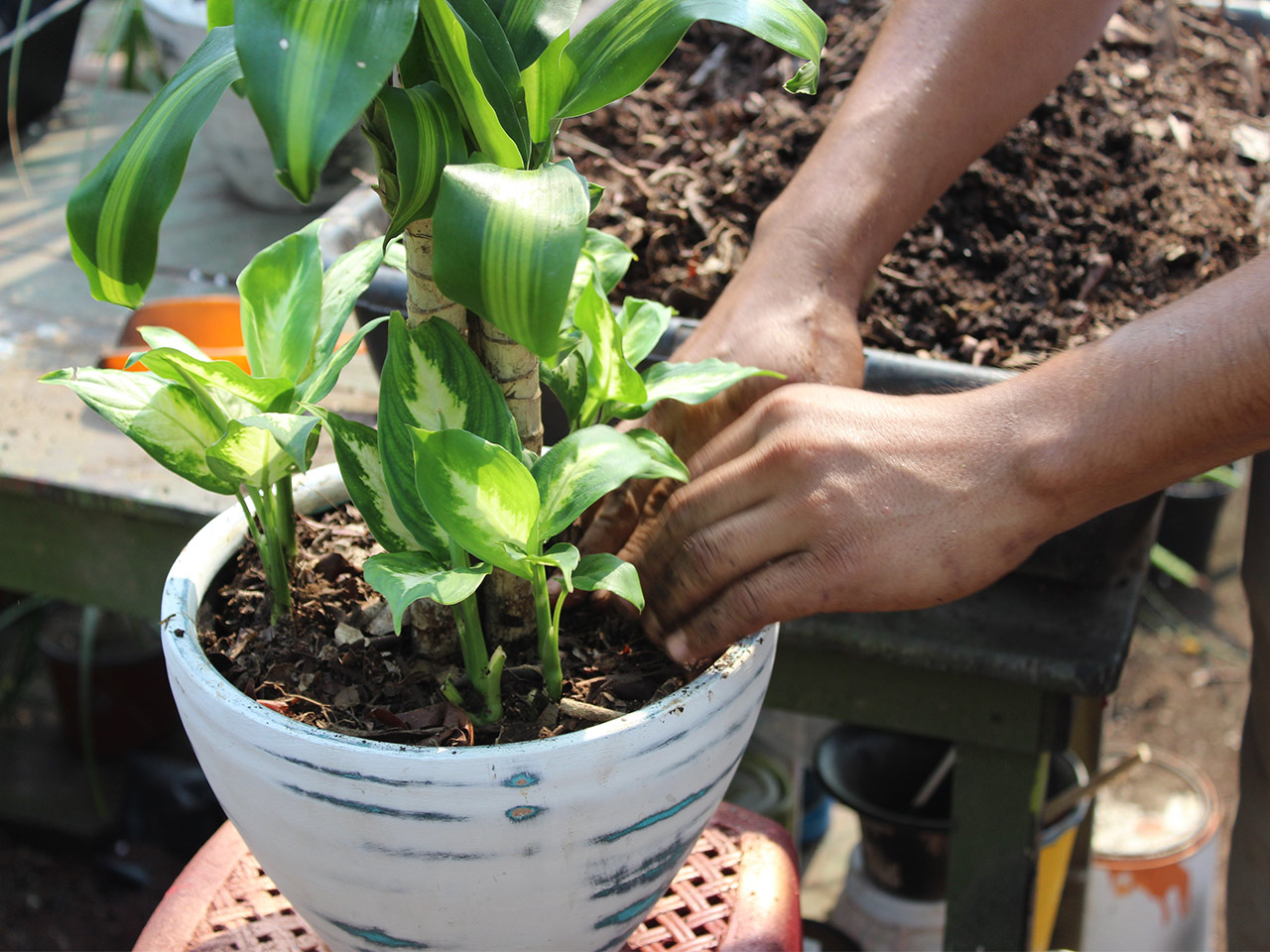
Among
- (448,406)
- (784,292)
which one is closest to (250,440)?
(448,406)

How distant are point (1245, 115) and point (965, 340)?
75 centimetres

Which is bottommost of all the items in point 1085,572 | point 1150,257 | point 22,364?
point 22,364

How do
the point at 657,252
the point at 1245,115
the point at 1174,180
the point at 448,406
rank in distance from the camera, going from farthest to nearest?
the point at 1245,115 < the point at 1174,180 < the point at 657,252 < the point at 448,406

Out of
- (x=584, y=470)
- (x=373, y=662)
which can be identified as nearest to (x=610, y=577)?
(x=584, y=470)

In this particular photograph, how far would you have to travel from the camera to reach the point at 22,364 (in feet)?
4.10

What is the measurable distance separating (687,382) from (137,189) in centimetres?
28

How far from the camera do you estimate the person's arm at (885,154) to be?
73 cm

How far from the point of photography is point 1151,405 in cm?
56

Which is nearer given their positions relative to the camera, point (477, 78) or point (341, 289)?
point (477, 78)

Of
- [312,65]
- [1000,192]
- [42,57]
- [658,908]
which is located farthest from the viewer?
[42,57]

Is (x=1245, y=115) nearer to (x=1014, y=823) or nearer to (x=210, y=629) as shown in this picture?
(x=1014, y=823)

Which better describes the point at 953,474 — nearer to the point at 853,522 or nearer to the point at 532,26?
the point at 853,522

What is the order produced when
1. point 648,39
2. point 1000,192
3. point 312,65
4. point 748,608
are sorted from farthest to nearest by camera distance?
point 1000,192 → point 748,608 → point 648,39 → point 312,65

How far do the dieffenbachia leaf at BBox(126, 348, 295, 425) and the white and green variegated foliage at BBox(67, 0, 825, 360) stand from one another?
78 millimetres
